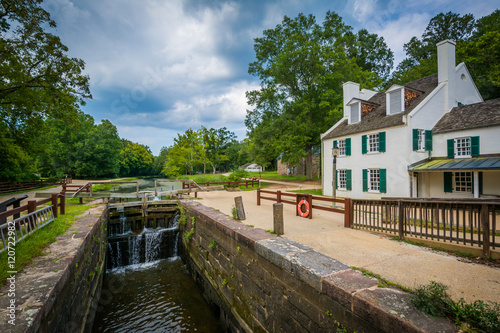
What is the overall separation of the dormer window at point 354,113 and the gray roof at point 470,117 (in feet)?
15.0

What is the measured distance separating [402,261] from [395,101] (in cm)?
1353

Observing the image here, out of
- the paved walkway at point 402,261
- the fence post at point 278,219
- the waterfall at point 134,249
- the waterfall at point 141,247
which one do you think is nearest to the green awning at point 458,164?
the paved walkway at point 402,261

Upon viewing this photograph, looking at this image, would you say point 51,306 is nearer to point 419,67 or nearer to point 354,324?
point 354,324

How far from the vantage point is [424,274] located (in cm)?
368

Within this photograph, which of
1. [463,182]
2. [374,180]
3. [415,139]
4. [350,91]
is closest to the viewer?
[463,182]

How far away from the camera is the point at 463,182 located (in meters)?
12.1

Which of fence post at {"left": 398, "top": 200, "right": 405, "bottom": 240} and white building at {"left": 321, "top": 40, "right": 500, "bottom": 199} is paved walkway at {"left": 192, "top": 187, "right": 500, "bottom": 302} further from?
white building at {"left": 321, "top": 40, "right": 500, "bottom": 199}

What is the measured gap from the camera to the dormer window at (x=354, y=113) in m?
16.4

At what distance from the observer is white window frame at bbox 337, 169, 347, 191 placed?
53.1 feet

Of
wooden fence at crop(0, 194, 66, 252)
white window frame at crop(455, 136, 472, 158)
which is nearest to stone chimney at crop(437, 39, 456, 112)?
white window frame at crop(455, 136, 472, 158)

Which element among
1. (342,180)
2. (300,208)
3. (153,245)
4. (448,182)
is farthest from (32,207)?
(448,182)

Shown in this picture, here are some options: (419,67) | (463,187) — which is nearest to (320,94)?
(419,67)

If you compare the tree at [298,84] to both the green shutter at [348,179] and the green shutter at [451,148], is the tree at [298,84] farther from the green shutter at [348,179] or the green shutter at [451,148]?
the green shutter at [451,148]

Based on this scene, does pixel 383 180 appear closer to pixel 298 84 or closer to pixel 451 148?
pixel 451 148
